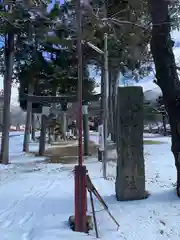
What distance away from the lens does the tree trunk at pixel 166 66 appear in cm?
707

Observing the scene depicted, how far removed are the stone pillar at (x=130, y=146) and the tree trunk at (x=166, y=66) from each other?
Answer: 0.50 meters

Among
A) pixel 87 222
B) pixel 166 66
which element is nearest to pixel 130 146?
pixel 166 66

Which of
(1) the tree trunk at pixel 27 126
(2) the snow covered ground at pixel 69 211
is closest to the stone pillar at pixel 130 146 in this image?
(2) the snow covered ground at pixel 69 211

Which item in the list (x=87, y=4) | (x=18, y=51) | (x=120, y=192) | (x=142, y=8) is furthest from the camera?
(x=18, y=51)

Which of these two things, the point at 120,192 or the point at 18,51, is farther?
the point at 18,51

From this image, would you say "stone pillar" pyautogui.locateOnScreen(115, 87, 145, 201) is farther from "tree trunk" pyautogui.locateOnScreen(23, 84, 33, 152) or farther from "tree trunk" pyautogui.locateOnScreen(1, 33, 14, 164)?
"tree trunk" pyautogui.locateOnScreen(23, 84, 33, 152)

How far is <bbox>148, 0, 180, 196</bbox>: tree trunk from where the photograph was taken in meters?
7.07

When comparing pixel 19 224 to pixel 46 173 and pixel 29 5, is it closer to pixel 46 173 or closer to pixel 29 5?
pixel 29 5

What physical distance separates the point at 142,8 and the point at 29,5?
312cm

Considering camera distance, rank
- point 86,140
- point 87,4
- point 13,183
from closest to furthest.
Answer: point 87,4 → point 13,183 → point 86,140

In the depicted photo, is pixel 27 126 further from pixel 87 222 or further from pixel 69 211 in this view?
pixel 87 222

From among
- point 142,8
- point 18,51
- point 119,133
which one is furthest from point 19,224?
point 18,51

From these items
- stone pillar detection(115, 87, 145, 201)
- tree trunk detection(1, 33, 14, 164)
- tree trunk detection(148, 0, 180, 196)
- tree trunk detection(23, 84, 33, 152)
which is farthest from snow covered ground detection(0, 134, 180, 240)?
tree trunk detection(23, 84, 33, 152)

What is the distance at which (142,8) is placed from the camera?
9.02 metres
